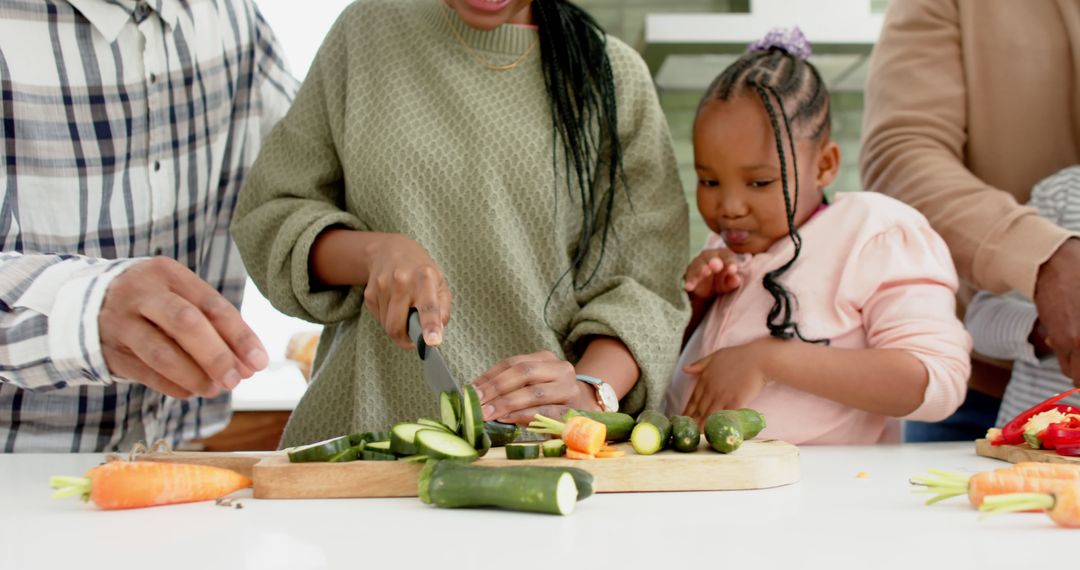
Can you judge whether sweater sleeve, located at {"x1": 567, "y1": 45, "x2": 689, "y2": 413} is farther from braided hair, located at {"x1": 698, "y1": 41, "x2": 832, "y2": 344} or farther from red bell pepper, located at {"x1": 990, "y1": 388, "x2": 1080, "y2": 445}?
red bell pepper, located at {"x1": 990, "y1": 388, "x2": 1080, "y2": 445}

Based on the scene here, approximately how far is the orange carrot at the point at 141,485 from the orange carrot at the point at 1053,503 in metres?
0.80

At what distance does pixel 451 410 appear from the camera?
1217 millimetres

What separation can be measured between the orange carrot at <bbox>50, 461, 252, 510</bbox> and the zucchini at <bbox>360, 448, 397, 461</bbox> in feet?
0.53

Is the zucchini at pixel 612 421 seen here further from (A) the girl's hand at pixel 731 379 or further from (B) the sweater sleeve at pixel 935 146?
(B) the sweater sleeve at pixel 935 146

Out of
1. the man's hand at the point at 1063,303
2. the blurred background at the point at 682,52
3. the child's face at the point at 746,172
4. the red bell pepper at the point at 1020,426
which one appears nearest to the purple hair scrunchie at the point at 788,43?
the child's face at the point at 746,172

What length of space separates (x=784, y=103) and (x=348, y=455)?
108 cm

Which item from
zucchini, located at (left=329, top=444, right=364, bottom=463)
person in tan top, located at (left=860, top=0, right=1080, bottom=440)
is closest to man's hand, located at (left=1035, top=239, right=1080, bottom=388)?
person in tan top, located at (left=860, top=0, right=1080, bottom=440)

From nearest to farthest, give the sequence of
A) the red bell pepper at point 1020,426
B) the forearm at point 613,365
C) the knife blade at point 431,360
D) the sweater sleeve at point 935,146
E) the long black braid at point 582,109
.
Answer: the knife blade at point 431,360, the red bell pepper at point 1020,426, the forearm at point 613,365, the long black braid at point 582,109, the sweater sleeve at point 935,146

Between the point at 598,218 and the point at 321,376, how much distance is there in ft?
1.78

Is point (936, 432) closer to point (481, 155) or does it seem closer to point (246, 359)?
point (481, 155)

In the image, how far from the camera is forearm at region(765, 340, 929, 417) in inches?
63.8

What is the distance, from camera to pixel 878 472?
1302 millimetres

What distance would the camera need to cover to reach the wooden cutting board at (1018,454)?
128cm

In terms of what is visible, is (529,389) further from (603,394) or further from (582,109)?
(582,109)
